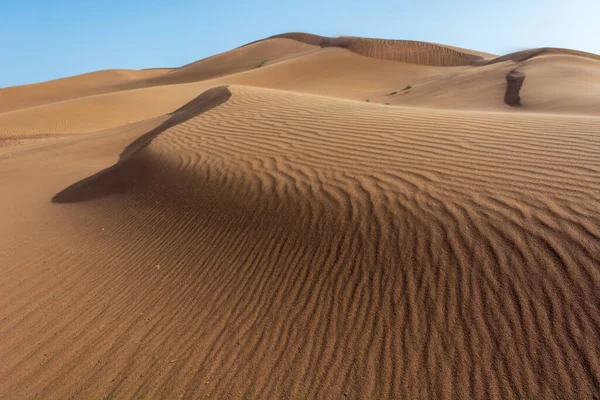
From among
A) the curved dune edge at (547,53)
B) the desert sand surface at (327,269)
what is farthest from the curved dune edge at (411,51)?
the desert sand surface at (327,269)

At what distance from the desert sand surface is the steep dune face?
0.01 m

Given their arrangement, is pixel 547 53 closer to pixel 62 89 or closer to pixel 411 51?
pixel 411 51

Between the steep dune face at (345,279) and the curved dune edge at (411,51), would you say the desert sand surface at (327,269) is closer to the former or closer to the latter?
the steep dune face at (345,279)

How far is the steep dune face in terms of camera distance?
8.84 ft

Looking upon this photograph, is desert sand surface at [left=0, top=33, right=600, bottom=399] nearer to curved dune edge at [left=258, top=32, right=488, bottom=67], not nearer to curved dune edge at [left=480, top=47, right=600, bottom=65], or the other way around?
curved dune edge at [left=480, top=47, right=600, bottom=65]

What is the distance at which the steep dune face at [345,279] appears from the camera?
2693 mm

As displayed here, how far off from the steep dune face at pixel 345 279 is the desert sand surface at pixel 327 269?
0.01 m

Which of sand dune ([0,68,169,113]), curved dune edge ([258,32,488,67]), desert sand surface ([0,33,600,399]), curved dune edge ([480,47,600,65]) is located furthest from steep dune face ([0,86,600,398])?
sand dune ([0,68,169,113])

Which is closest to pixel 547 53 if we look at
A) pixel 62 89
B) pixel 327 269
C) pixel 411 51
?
pixel 411 51

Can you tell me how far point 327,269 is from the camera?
3.61 metres

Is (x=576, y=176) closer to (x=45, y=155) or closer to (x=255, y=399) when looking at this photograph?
(x=255, y=399)

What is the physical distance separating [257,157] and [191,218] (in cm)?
131

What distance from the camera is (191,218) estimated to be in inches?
204

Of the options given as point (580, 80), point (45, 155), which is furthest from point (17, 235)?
point (580, 80)
